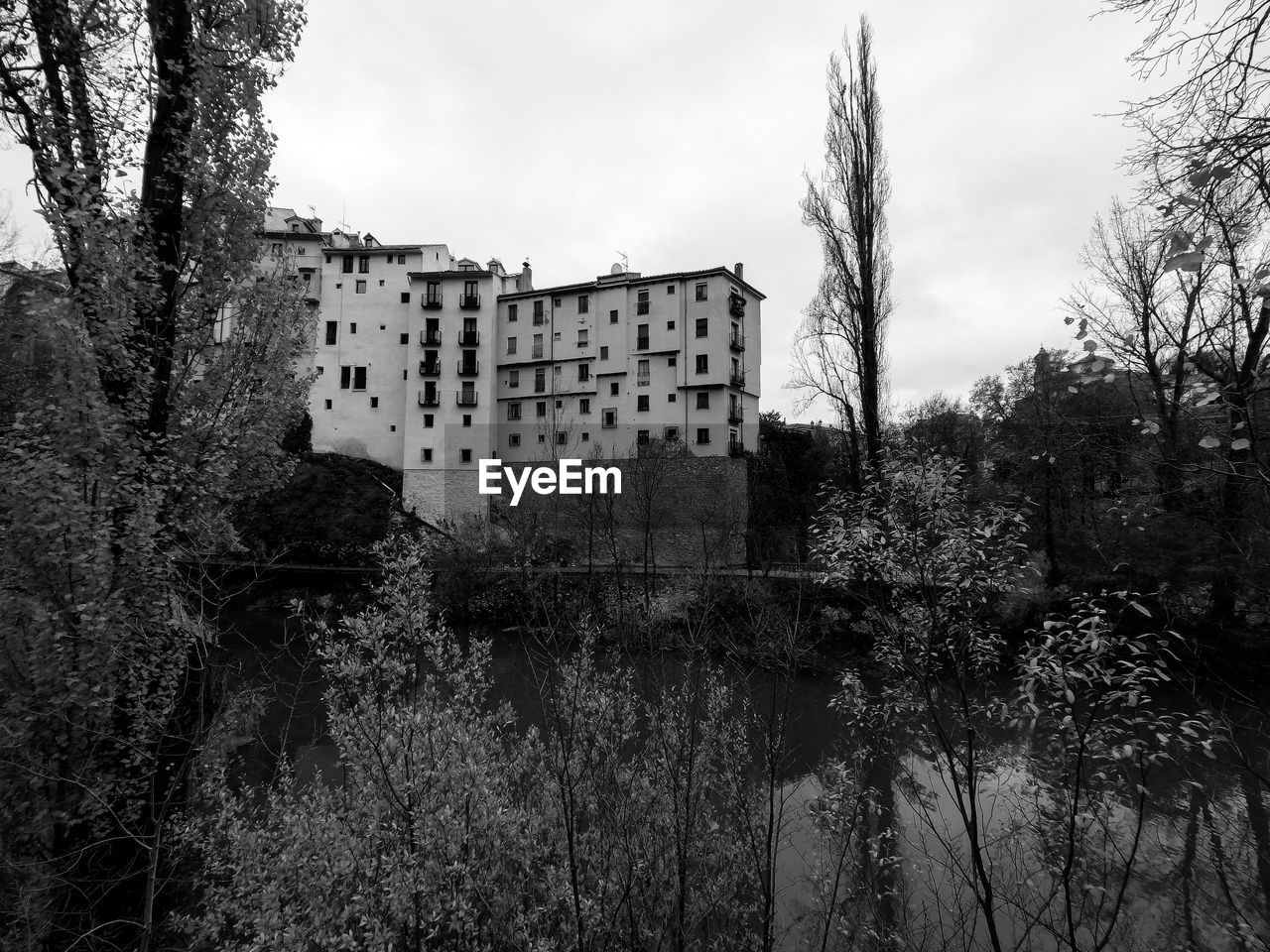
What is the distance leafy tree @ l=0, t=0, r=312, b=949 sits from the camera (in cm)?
499

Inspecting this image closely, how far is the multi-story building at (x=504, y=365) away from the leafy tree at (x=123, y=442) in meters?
28.4

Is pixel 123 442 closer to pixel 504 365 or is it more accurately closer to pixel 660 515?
pixel 660 515

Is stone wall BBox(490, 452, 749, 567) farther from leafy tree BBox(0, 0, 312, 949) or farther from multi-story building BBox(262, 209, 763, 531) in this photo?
leafy tree BBox(0, 0, 312, 949)

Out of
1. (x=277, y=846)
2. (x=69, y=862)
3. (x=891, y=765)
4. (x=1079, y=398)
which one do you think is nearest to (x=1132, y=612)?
(x=1079, y=398)

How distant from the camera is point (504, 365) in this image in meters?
39.6

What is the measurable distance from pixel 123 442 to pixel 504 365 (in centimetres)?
3515

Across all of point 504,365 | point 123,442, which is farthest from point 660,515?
point 123,442

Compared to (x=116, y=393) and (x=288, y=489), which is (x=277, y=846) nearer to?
(x=116, y=393)

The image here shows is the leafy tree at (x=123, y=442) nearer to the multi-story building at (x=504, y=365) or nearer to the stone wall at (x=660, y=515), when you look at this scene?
the stone wall at (x=660, y=515)

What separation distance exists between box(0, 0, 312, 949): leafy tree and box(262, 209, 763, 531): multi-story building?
2842cm

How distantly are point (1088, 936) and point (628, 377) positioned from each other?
32822 mm

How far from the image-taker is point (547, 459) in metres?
35.2

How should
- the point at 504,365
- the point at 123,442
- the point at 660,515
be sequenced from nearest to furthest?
the point at 123,442 < the point at 660,515 < the point at 504,365

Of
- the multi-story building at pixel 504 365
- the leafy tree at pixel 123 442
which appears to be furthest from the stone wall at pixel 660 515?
the leafy tree at pixel 123 442
